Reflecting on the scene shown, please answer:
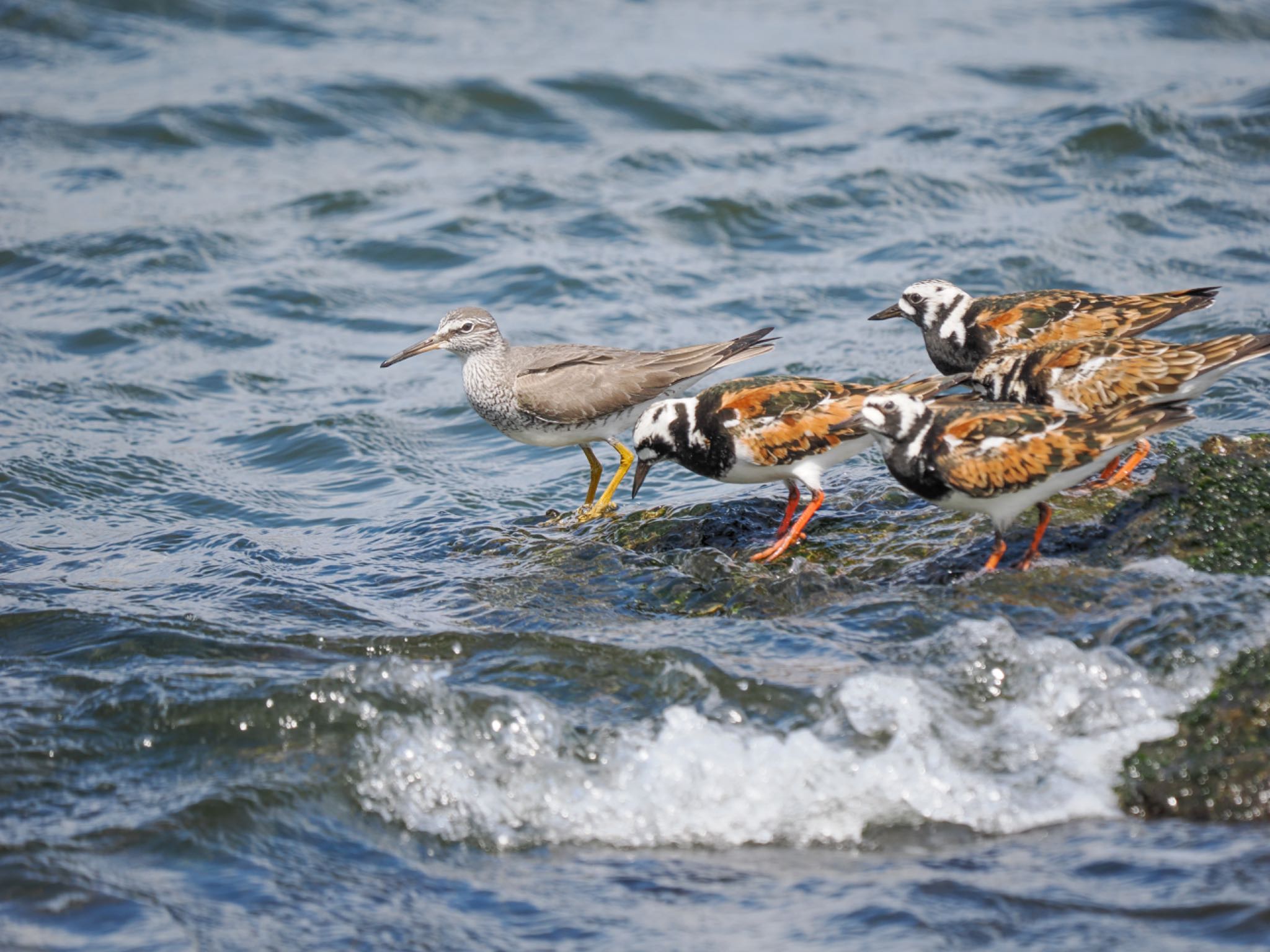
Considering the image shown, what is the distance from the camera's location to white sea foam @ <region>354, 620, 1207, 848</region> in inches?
200

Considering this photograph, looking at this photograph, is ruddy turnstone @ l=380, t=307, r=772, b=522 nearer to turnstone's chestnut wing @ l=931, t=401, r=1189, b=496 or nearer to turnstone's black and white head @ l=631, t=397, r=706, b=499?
turnstone's black and white head @ l=631, t=397, r=706, b=499

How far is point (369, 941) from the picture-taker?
14.8 feet

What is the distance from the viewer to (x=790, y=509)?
754 centimetres

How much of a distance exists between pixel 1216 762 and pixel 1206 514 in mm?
1864

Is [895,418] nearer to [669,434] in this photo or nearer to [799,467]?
[799,467]

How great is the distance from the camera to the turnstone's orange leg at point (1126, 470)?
7.38m

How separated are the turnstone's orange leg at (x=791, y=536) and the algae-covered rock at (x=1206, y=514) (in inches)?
62.9

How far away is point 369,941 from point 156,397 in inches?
298

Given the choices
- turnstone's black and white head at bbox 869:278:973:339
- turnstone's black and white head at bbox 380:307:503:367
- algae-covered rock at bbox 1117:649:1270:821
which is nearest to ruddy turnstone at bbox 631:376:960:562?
turnstone's black and white head at bbox 869:278:973:339

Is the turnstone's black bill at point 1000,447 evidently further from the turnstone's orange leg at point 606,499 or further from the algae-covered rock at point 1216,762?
the turnstone's orange leg at point 606,499

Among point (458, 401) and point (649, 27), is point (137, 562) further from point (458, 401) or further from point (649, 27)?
point (649, 27)

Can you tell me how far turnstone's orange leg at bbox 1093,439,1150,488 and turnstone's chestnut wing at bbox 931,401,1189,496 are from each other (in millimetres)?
1124

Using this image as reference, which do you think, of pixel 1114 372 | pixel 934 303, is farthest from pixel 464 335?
pixel 1114 372

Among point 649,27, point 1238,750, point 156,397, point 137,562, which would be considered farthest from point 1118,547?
point 649,27
